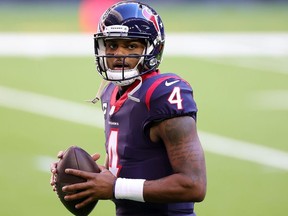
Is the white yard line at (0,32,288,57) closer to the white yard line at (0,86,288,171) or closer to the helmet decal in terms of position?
the white yard line at (0,86,288,171)

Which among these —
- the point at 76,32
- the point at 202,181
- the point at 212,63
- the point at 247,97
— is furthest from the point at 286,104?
the point at 202,181

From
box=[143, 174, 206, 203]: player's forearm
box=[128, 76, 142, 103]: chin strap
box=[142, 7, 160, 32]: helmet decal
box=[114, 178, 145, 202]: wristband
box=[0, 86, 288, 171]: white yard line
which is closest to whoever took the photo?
box=[143, 174, 206, 203]: player's forearm

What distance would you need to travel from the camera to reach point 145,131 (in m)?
3.76

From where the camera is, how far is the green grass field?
21.3ft

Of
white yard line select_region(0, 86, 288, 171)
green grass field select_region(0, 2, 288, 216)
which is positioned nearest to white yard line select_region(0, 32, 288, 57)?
green grass field select_region(0, 2, 288, 216)

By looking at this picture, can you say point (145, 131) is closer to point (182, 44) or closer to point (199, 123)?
point (199, 123)

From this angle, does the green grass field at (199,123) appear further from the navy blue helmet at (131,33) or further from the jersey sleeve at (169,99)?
the jersey sleeve at (169,99)

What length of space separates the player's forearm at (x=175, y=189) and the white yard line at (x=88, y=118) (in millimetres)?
3772

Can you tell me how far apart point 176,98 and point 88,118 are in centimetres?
546

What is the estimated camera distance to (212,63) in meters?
12.2

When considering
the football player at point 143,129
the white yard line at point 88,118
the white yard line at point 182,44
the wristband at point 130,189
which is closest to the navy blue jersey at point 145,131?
the football player at point 143,129

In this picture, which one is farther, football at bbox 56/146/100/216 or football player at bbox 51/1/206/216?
football at bbox 56/146/100/216

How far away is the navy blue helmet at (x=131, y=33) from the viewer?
3850 millimetres

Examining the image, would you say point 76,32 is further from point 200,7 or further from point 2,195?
point 2,195
